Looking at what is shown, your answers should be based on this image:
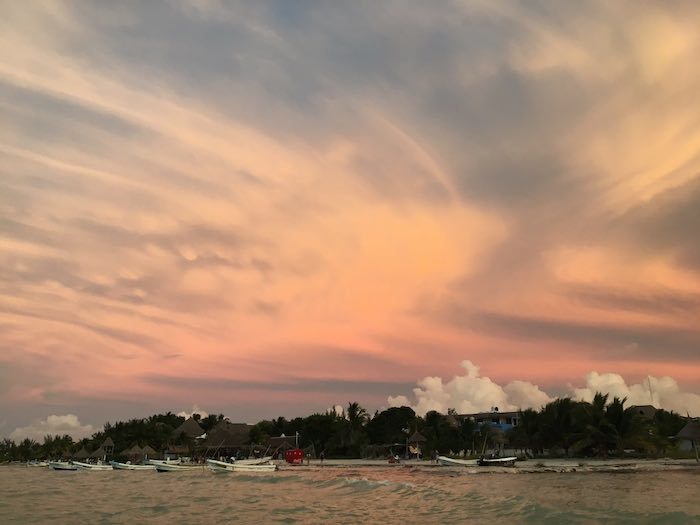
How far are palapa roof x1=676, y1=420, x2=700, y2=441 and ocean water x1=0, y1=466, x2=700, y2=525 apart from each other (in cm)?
2441

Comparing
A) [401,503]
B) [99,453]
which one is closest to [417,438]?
[401,503]

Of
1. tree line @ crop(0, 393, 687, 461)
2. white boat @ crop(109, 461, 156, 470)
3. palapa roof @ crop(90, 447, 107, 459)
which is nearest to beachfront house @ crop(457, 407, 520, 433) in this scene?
tree line @ crop(0, 393, 687, 461)

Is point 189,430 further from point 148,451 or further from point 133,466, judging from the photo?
point 133,466

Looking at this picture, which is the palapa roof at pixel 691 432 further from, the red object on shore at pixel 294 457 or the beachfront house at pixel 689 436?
the red object on shore at pixel 294 457

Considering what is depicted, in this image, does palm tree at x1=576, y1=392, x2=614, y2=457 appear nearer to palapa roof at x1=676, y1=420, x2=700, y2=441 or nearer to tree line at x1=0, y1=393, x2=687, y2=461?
tree line at x1=0, y1=393, x2=687, y2=461

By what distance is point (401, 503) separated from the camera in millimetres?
29984

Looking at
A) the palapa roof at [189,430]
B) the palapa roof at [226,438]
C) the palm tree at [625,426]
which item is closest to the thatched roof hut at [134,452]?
the palapa roof at [189,430]

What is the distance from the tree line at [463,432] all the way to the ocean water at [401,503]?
17.7 meters

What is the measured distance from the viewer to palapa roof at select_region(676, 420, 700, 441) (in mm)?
64375

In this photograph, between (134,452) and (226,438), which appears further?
(134,452)

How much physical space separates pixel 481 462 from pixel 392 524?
1611 inches

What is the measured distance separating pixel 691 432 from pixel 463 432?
27.9 metres

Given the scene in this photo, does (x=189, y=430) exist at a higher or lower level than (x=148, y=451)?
higher

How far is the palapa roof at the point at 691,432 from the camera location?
211 ft
